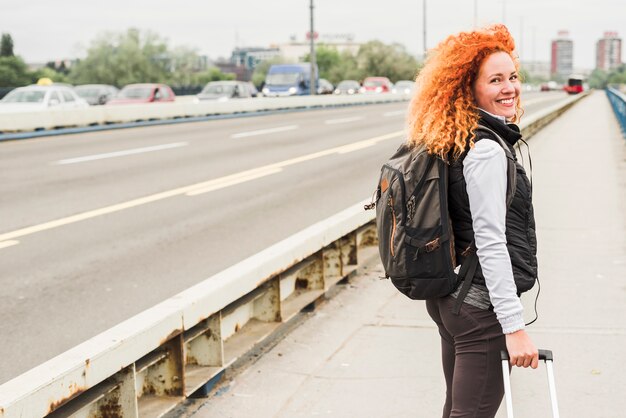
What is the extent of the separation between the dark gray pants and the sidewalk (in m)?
1.57

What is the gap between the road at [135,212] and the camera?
21.9ft

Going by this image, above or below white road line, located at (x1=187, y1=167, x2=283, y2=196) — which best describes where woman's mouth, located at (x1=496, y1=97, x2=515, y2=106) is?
above

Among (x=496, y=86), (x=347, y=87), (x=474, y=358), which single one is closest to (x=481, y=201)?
(x=496, y=86)

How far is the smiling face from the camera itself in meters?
2.74

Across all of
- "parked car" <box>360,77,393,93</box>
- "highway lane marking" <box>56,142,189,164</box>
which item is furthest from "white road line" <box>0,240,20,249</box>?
"parked car" <box>360,77,393,93</box>

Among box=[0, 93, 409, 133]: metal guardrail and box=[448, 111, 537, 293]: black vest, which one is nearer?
box=[448, 111, 537, 293]: black vest

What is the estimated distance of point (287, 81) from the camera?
45562 millimetres

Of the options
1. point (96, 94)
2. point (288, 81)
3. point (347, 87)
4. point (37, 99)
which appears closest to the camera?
point (37, 99)

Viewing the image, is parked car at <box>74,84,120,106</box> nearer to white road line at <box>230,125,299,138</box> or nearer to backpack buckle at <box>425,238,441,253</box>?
white road line at <box>230,125,299,138</box>

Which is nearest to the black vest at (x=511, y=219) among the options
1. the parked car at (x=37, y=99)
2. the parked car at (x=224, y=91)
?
the parked car at (x=37, y=99)

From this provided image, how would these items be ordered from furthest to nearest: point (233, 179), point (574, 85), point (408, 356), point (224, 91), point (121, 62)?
point (574, 85)
point (121, 62)
point (224, 91)
point (233, 179)
point (408, 356)

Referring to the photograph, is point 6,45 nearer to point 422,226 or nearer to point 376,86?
point 376,86

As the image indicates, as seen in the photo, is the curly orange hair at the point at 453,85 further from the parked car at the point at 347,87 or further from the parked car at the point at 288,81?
the parked car at the point at 347,87

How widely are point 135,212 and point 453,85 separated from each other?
857 cm
